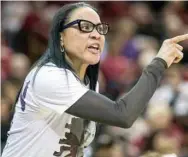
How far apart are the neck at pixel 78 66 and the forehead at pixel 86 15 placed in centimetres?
23

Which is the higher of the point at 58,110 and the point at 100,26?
the point at 100,26

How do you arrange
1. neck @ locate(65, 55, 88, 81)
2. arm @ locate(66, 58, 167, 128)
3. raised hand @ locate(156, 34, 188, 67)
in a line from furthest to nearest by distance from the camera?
neck @ locate(65, 55, 88, 81), raised hand @ locate(156, 34, 188, 67), arm @ locate(66, 58, 167, 128)

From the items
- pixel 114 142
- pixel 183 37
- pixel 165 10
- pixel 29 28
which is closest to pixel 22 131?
pixel 183 37

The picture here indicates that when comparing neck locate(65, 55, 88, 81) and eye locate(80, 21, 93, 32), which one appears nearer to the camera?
eye locate(80, 21, 93, 32)

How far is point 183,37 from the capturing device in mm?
3594

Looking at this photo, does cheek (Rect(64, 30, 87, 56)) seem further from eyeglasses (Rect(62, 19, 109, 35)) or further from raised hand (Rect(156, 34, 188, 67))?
raised hand (Rect(156, 34, 188, 67))

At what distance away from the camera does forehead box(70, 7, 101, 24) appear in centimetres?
367

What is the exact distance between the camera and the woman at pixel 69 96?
11.3ft

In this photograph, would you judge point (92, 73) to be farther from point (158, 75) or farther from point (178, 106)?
point (178, 106)

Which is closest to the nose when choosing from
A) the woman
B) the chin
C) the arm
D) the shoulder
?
the woman

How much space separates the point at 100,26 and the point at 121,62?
569 centimetres

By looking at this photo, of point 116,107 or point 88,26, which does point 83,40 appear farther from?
point 116,107

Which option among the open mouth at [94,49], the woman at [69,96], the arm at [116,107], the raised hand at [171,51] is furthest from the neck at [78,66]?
the raised hand at [171,51]

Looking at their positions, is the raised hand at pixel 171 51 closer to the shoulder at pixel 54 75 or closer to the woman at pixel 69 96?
the woman at pixel 69 96
